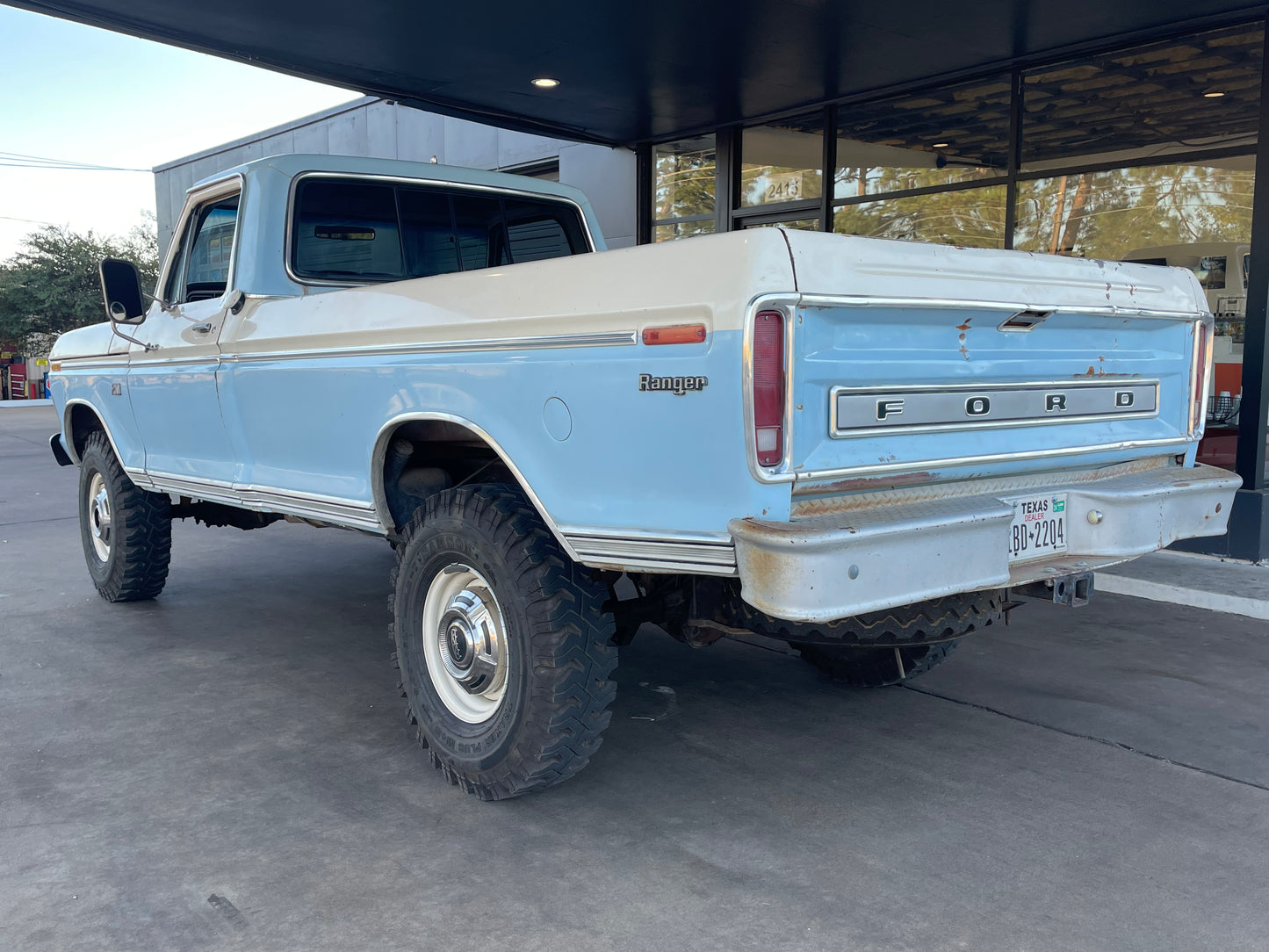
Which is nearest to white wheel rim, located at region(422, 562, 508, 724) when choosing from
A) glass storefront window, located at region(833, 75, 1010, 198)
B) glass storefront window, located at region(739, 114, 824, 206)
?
glass storefront window, located at region(833, 75, 1010, 198)

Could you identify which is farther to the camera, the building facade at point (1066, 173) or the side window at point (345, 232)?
the building facade at point (1066, 173)

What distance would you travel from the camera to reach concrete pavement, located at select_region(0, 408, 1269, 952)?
262cm

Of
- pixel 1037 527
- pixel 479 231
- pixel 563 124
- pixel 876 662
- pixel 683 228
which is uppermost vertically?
pixel 563 124

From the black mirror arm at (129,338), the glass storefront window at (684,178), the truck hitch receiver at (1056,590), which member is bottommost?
the truck hitch receiver at (1056,590)

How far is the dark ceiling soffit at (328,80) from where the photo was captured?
746 cm

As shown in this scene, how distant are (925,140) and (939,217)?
2.23 feet

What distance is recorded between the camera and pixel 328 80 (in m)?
9.26

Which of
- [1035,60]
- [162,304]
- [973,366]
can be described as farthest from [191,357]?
[1035,60]

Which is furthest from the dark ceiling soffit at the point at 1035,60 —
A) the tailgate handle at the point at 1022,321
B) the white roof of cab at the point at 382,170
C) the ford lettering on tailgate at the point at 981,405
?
the tailgate handle at the point at 1022,321

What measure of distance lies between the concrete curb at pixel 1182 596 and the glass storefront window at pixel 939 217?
10.1 ft

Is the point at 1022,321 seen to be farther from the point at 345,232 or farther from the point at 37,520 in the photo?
the point at 37,520

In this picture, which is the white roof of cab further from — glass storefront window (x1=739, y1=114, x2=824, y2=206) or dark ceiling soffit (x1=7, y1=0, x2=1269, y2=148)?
glass storefront window (x1=739, y1=114, x2=824, y2=206)

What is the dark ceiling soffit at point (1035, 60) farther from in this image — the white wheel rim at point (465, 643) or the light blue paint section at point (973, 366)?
the white wheel rim at point (465, 643)

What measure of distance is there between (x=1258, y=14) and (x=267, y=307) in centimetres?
638
